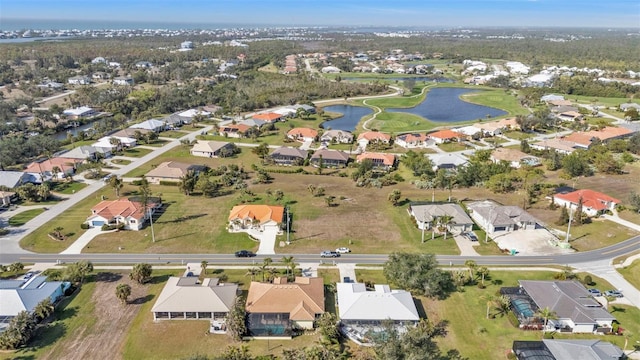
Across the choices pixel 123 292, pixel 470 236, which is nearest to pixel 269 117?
pixel 470 236

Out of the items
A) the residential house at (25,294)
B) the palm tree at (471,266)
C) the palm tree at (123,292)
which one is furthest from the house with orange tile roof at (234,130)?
the palm tree at (471,266)

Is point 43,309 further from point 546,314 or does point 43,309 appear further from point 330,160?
point 330,160

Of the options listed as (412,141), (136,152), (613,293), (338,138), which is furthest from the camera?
(338,138)

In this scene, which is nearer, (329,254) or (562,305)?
(562,305)

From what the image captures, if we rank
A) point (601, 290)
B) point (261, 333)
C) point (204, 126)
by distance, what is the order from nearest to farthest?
point (261, 333) < point (601, 290) < point (204, 126)

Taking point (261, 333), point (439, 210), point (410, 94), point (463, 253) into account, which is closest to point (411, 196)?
point (439, 210)

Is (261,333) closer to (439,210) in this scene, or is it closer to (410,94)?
(439,210)

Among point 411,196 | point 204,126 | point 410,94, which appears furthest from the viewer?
point 410,94
